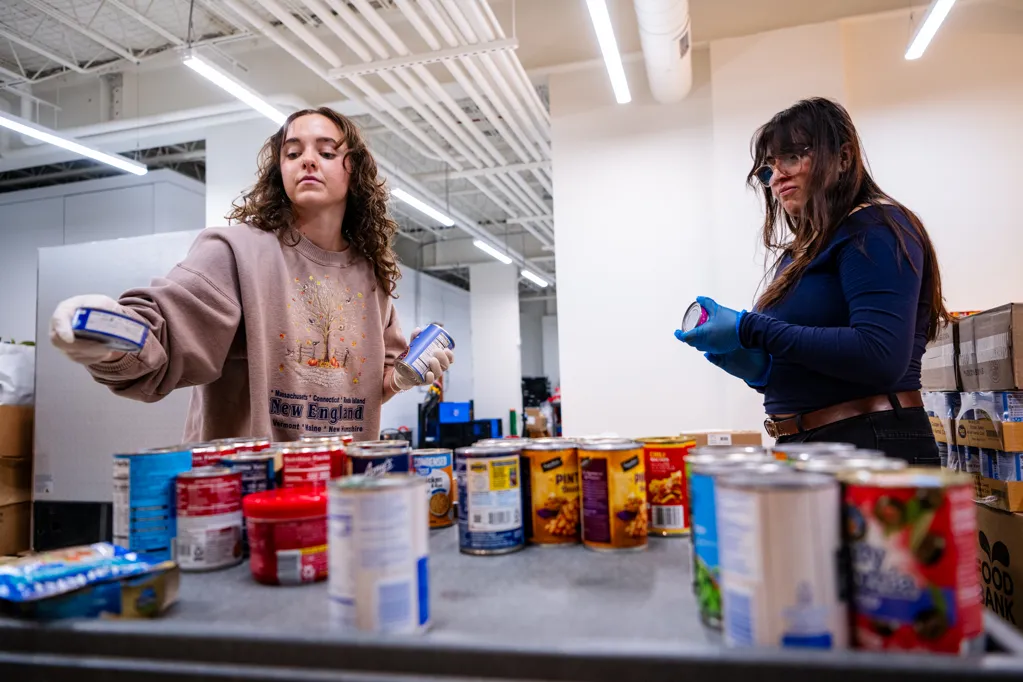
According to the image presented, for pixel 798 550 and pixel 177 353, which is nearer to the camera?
pixel 798 550

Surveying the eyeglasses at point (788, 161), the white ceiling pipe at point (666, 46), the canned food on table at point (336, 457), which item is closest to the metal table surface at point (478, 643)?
the canned food on table at point (336, 457)

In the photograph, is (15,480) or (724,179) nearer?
(15,480)

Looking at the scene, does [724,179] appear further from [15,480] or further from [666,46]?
[15,480]

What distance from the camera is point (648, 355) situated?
4.88 meters

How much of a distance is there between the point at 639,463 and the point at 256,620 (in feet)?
1.95

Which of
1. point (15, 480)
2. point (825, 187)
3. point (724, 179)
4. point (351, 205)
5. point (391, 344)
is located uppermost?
point (724, 179)

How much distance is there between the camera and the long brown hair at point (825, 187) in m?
1.49

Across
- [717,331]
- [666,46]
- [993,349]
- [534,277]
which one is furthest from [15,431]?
[534,277]

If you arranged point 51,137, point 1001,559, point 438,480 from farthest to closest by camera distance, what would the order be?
1. point 51,137
2. point 1001,559
3. point 438,480

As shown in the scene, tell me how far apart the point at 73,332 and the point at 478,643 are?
2.91ft

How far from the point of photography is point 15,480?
3.54 metres

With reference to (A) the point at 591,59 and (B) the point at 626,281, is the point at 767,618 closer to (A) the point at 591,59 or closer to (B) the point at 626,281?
(B) the point at 626,281

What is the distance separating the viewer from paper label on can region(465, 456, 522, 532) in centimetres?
101

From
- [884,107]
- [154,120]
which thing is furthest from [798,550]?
[154,120]
